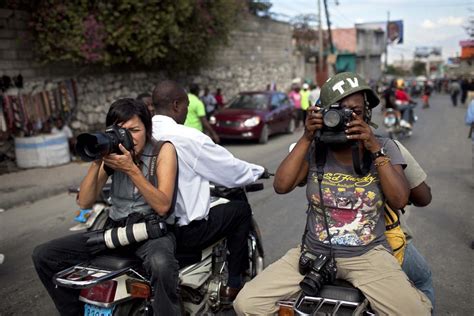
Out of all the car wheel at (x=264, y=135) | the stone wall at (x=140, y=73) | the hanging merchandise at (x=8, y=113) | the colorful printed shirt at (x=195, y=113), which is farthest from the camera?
the car wheel at (x=264, y=135)

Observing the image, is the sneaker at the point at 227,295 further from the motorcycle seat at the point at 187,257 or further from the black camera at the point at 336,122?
the black camera at the point at 336,122

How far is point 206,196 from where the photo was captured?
309 centimetres

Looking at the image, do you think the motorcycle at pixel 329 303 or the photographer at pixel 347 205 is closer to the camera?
the motorcycle at pixel 329 303

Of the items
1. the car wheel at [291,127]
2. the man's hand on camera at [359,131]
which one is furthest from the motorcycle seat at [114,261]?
the car wheel at [291,127]

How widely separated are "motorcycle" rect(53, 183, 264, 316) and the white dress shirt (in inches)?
9.3

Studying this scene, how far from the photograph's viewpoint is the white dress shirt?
299cm

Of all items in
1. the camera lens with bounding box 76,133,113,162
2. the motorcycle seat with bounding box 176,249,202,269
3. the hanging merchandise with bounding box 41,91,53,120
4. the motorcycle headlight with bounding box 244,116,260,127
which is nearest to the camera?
the camera lens with bounding box 76,133,113,162

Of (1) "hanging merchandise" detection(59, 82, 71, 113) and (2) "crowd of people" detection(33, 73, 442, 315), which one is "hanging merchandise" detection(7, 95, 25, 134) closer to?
(1) "hanging merchandise" detection(59, 82, 71, 113)

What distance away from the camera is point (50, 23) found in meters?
10.3

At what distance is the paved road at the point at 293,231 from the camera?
4031 mm

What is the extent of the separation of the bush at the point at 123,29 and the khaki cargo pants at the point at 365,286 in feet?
30.2

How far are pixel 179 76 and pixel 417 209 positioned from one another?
10916 millimetres

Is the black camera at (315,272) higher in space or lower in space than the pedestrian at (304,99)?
higher

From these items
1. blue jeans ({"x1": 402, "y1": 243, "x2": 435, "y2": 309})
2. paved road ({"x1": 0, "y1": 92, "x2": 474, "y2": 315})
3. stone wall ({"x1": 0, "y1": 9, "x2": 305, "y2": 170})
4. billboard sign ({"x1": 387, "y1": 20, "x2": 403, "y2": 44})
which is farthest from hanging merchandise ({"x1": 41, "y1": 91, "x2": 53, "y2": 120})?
billboard sign ({"x1": 387, "y1": 20, "x2": 403, "y2": 44})
